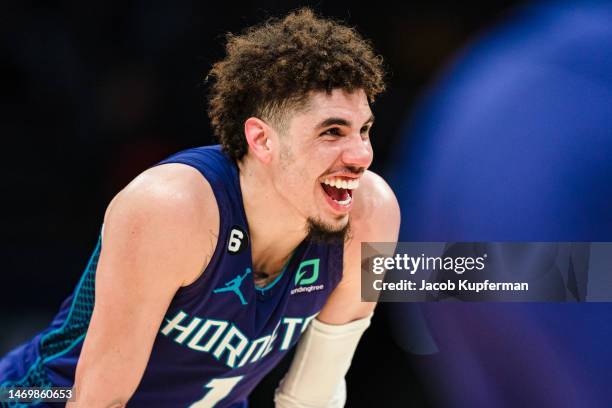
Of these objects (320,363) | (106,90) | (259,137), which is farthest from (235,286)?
(106,90)

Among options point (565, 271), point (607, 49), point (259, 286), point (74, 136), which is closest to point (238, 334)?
point (259, 286)

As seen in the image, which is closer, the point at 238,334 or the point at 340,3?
the point at 238,334

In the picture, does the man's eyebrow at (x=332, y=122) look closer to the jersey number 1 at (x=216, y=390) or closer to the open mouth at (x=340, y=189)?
the open mouth at (x=340, y=189)

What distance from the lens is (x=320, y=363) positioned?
6.77ft

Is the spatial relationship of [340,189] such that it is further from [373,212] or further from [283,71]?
[283,71]

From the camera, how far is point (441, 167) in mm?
2777

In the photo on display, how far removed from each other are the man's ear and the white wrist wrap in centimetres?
56

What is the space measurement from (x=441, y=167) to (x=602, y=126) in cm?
68

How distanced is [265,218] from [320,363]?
1.70ft

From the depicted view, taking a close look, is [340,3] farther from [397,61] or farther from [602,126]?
[602,126]

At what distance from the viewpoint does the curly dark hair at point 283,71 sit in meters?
1.72

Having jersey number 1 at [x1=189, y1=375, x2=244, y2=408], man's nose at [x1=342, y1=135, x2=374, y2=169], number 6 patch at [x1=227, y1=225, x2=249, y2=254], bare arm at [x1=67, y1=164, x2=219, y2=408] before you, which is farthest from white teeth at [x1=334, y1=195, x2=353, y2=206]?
jersey number 1 at [x1=189, y1=375, x2=244, y2=408]
